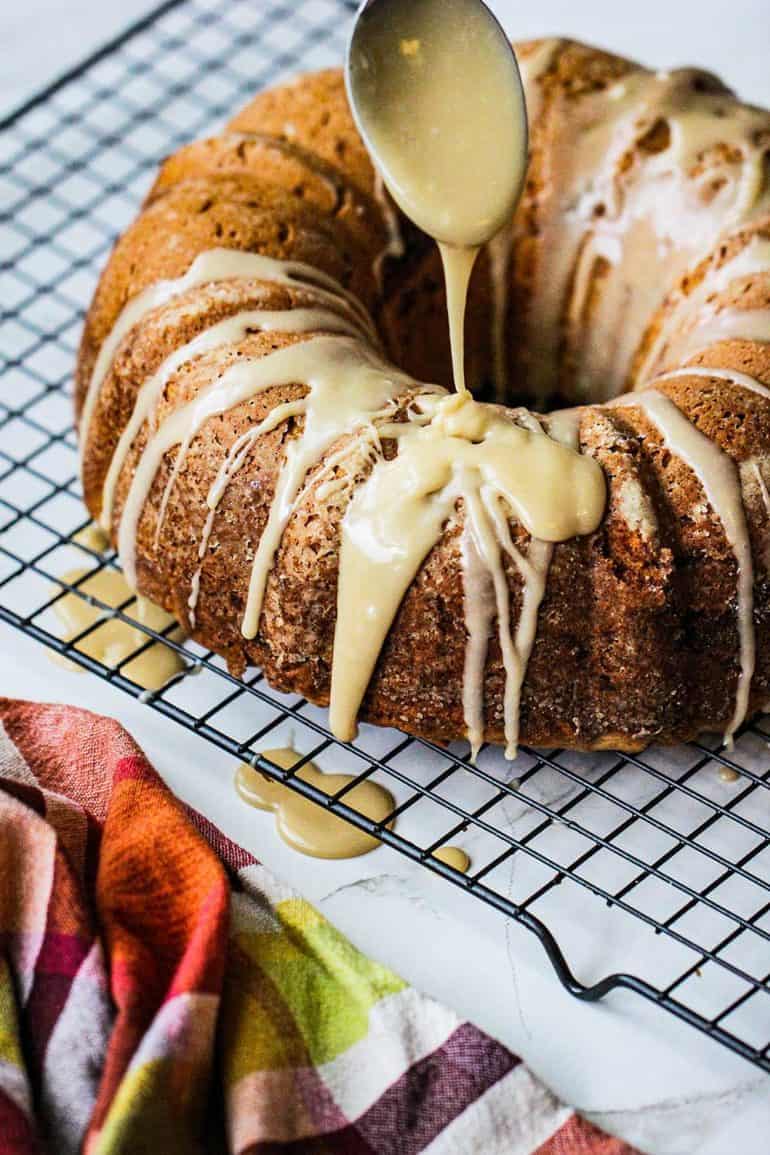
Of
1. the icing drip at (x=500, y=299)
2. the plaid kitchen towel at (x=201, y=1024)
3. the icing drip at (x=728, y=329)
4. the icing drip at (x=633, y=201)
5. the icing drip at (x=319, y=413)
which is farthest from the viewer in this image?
the icing drip at (x=500, y=299)

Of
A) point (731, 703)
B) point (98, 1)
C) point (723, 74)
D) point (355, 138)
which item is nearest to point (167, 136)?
point (98, 1)

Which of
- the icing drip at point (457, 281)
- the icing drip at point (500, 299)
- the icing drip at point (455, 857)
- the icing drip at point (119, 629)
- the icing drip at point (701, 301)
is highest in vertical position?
the icing drip at point (457, 281)

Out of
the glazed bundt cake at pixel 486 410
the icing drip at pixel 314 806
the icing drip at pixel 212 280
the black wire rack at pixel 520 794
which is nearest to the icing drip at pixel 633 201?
the glazed bundt cake at pixel 486 410

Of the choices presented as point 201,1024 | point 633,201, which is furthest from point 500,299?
point 201,1024

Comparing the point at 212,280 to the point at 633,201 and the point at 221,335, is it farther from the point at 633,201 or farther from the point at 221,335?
the point at 633,201

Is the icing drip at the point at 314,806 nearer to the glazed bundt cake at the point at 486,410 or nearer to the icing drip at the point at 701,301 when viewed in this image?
the glazed bundt cake at the point at 486,410

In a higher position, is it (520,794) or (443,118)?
(443,118)
